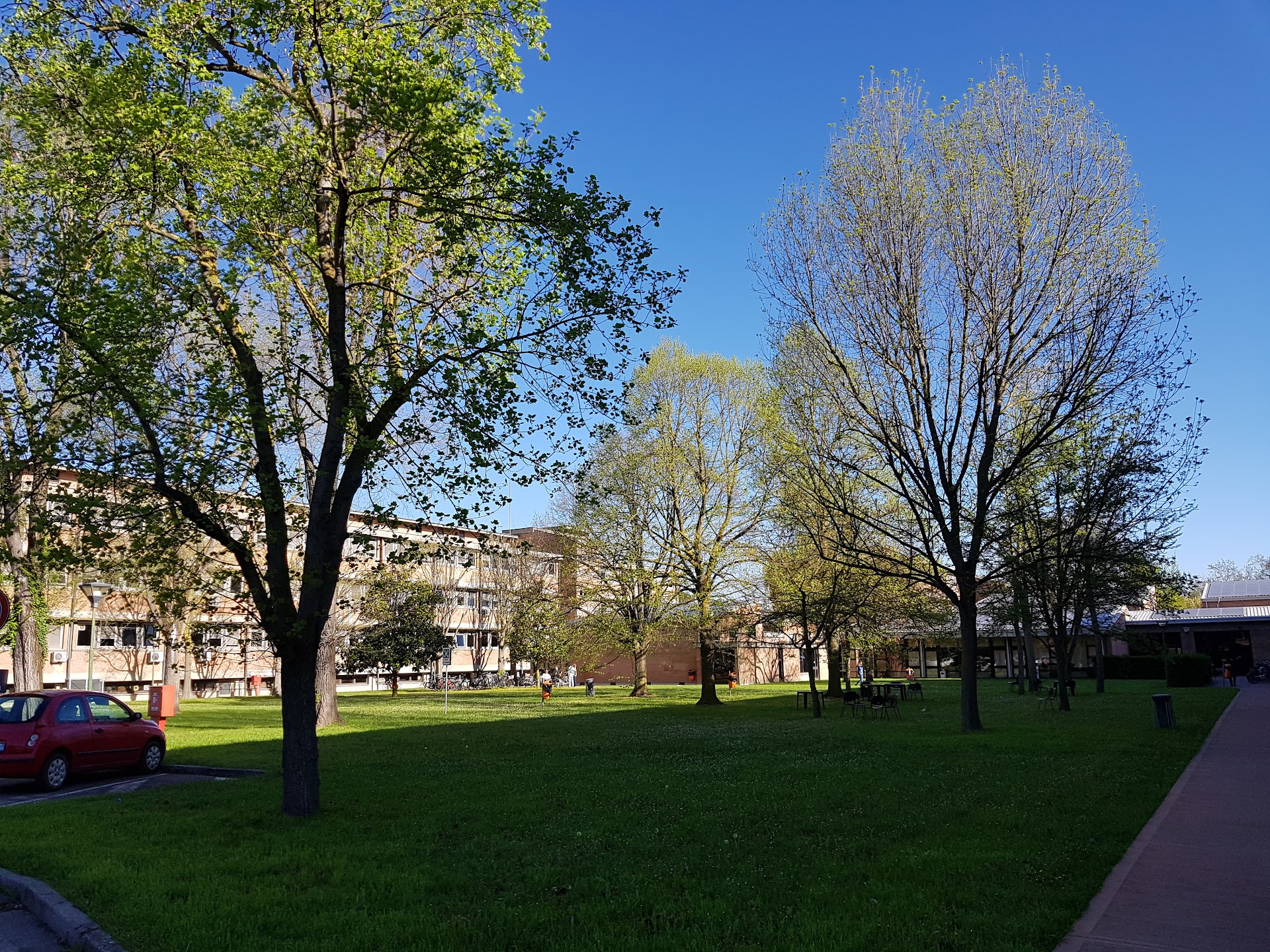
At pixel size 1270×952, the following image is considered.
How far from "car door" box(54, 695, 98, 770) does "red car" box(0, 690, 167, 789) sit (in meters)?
0.01

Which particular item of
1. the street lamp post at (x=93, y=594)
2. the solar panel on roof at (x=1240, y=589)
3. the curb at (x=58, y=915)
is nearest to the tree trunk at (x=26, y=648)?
the street lamp post at (x=93, y=594)

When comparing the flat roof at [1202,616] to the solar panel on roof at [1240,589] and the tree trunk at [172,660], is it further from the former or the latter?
the tree trunk at [172,660]

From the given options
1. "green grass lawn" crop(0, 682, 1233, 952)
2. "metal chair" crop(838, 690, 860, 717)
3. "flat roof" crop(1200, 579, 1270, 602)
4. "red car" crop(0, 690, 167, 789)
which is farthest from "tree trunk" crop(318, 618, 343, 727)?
"flat roof" crop(1200, 579, 1270, 602)

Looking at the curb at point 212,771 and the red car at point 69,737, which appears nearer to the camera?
the red car at point 69,737

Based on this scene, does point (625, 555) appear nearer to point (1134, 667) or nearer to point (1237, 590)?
point (1134, 667)

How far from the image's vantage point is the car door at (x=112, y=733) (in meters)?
15.1

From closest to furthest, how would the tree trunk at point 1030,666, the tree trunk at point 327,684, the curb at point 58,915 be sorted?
the curb at point 58,915
the tree trunk at point 327,684
the tree trunk at point 1030,666

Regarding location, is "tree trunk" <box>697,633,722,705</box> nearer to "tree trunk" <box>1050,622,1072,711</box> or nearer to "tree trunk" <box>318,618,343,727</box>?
"tree trunk" <box>1050,622,1072,711</box>

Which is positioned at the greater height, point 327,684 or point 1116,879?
point 1116,879

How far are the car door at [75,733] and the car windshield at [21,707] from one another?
0.28 metres

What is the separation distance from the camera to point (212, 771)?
1562 centimetres

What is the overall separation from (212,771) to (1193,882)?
14570mm

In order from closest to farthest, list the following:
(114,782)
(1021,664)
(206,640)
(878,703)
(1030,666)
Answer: (114,782)
(878,703)
(206,640)
(1030,666)
(1021,664)

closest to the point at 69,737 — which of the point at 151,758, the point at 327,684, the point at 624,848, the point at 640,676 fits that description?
the point at 151,758
